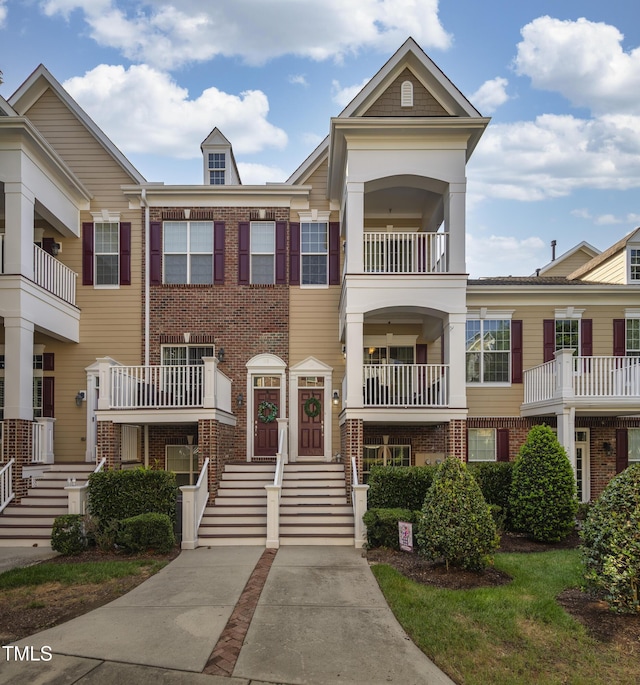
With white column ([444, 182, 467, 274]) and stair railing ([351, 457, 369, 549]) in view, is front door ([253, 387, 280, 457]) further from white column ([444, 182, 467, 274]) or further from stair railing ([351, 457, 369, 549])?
white column ([444, 182, 467, 274])

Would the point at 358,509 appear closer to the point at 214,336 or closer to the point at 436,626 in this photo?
the point at 436,626

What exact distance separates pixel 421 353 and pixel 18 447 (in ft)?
35.4

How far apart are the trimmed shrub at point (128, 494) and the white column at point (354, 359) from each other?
4.57 m

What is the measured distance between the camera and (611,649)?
19.4 ft

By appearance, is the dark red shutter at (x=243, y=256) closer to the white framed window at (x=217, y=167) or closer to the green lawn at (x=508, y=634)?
the white framed window at (x=217, y=167)

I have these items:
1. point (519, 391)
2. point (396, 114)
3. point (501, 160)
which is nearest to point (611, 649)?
point (519, 391)

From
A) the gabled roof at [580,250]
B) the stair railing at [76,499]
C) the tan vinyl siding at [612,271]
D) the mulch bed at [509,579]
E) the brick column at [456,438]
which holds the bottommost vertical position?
the mulch bed at [509,579]

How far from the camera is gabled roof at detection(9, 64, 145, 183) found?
1593 cm

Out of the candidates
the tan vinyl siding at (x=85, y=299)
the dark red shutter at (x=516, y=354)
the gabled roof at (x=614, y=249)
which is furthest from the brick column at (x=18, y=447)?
the gabled roof at (x=614, y=249)

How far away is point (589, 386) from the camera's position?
14273 millimetres

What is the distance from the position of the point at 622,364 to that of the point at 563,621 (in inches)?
400

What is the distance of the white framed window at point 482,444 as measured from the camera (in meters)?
15.8

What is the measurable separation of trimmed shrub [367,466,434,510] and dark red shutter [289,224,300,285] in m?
6.83

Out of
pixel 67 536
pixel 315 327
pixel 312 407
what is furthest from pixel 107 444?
pixel 315 327
